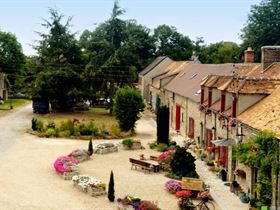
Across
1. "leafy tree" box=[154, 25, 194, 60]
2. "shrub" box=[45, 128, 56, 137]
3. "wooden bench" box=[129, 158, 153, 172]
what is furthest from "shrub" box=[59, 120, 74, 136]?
"leafy tree" box=[154, 25, 194, 60]

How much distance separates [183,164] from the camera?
25.6m

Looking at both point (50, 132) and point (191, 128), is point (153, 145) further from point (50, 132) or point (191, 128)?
point (50, 132)

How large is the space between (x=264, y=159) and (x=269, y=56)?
42.8ft

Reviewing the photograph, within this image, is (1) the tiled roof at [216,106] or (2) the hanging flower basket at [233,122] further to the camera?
(1) the tiled roof at [216,106]

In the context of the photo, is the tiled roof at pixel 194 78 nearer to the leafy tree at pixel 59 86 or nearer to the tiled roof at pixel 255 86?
the tiled roof at pixel 255 86

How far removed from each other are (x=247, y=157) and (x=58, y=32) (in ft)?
146

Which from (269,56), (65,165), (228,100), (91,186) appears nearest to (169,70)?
(269,56)

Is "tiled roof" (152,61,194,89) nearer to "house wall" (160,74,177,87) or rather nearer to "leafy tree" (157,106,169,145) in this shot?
"house wall" (160,74,177,87)

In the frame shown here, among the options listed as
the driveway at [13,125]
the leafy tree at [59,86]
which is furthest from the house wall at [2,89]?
the leafy tree at [59,86]

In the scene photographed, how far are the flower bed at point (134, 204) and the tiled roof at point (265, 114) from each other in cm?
563

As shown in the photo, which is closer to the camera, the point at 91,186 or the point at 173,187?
the point at 91,186

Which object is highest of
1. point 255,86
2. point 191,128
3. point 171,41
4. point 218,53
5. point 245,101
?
point 171,41

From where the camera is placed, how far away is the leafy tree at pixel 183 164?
2531 cm

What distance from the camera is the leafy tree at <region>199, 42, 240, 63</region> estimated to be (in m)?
92.3
